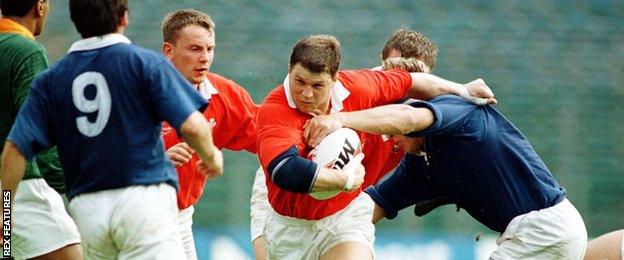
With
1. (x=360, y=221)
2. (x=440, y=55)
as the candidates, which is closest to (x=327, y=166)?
(x=360, y=221)

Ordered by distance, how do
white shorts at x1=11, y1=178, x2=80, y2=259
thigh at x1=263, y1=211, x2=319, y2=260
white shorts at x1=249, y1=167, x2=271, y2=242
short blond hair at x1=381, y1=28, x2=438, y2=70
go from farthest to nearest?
white shorts at x1=249, y1=167, x2=271, y2=242 → short blond hair at x1=381, y1=28, x2=438, y2=70 → thigh at x1=263, y1=211, x2=319, y2=260 → white shorts at x1=11, y1=178, x2=80, y2=259

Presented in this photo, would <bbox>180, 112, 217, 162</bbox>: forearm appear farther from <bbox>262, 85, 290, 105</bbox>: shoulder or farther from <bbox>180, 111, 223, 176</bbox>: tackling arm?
<bbox>262, 85, 290, 105</bbox>: shoulder

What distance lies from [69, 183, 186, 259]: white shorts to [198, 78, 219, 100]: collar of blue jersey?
67.5 inches

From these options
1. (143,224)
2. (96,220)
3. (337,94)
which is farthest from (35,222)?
(337,94)

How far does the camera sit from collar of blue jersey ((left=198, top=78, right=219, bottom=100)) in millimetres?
6508

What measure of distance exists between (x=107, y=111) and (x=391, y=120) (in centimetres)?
139

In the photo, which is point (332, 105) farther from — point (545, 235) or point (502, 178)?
point (545, 235)

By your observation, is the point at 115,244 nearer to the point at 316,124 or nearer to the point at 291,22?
the point at 316,124

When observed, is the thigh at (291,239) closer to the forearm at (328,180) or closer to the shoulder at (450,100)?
the forearm at (328,180)

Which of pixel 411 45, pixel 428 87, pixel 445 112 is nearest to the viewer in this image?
pixel 445 112

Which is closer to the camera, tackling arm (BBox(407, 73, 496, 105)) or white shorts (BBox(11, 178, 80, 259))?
white shorts (BBox(11, 178, 80, 259))

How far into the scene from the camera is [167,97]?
471 centimetres

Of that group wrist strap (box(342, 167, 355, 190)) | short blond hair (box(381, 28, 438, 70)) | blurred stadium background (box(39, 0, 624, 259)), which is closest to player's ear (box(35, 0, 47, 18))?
wrist strap (box(342, 167, 355, 190))

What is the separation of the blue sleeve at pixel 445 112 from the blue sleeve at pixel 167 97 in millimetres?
1294
